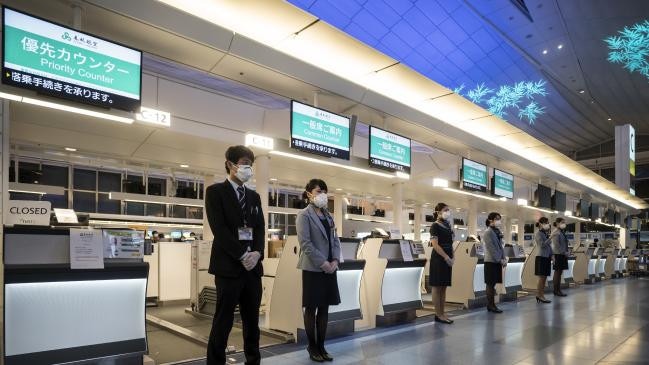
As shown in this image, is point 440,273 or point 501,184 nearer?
point 440,273

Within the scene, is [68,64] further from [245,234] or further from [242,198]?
[245,234]

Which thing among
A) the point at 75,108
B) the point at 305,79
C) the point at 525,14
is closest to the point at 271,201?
the point at 525,14

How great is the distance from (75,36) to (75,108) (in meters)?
0.59

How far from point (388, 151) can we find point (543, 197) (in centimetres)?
818

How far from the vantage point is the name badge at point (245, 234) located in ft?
10.2

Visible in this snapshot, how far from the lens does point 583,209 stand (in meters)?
17.0

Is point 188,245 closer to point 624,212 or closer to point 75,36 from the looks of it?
point 75,36

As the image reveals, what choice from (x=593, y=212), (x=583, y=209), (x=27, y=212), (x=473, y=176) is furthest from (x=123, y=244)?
(x=593, y=212)

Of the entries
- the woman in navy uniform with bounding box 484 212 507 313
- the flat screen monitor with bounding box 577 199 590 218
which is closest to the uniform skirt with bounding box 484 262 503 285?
the woman in navy uniform with bounding box 484 212 507 313

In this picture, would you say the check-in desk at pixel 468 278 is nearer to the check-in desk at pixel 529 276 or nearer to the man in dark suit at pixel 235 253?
the check-in desk at pixel 529 276

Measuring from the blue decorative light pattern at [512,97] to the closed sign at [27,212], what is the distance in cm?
1857

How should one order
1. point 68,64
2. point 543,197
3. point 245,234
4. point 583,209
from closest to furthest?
point 245,234, point 68,64, point 543,197, point 583,209

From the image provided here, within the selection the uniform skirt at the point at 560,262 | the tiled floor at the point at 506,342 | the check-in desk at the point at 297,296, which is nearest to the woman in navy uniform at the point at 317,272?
the tiled floor at the point at 506,342

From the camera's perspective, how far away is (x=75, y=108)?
397cm
